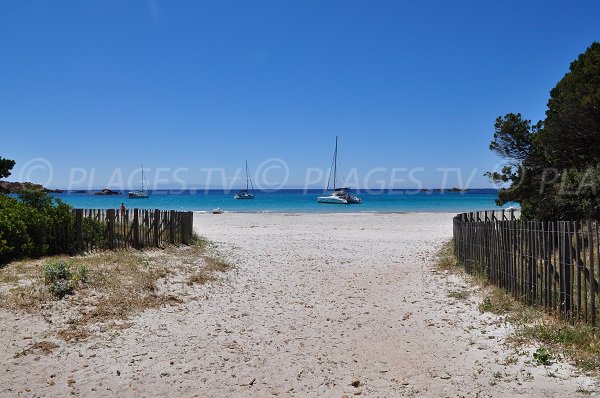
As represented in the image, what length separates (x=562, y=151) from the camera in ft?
49.9

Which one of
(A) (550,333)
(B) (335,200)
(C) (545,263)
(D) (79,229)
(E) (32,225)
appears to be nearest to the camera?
(A) (550,333)

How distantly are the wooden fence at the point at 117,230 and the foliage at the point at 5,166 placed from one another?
9.96 ft

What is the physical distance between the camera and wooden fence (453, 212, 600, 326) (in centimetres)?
691

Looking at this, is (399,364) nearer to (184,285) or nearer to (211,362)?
(211,362)

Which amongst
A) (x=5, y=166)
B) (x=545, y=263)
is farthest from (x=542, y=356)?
(x=5, y=166)

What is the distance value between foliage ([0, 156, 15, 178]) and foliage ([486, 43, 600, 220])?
55.5 ft

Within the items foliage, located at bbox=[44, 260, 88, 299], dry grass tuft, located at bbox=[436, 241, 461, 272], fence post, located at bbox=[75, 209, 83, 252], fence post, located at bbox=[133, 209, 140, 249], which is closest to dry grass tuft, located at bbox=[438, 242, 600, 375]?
dry grass tuft, located at bbox=[436, 241, 461, 272]

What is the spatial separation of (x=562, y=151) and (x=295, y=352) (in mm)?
12340

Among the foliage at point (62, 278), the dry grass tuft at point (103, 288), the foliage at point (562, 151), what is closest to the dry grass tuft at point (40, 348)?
the dry grass tuft at point (103, 288)

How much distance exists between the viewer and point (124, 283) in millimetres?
10422

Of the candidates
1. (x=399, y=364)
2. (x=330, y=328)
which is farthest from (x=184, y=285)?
(x=399, y=364)

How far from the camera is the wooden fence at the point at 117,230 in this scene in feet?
46.0

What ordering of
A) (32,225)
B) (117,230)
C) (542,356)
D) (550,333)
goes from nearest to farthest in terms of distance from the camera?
(542,356)
(550,333)
(32,225)
(117,230)

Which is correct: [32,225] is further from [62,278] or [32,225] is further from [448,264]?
[448,264]
